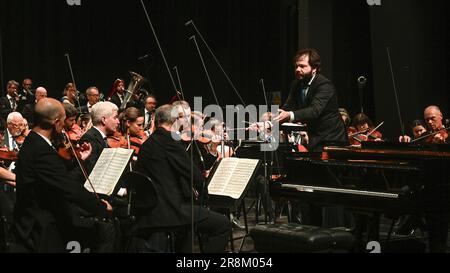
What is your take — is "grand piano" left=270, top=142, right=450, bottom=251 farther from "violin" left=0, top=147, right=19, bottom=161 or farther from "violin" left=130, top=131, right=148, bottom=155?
"violin" left=0, top=147, right=19, bottom=161

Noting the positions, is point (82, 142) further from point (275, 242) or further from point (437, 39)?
point (437, 39)

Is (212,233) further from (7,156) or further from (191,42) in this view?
(191,42)

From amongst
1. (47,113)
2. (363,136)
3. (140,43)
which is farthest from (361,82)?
(140,43)

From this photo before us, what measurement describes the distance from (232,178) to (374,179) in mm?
1229

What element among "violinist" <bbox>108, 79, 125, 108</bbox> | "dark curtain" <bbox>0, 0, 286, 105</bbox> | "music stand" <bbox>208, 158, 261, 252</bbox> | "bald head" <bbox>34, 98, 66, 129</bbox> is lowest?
"music stand" <bbox>208, 158, 261, 252</bbox>

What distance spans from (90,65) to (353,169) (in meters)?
9.76

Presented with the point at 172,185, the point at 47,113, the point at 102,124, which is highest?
the point at 47,113

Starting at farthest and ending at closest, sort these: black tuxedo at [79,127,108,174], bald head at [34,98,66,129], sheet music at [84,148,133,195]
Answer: black tuxedo at [79,127,108,174], sheet music at [84,148,133,195], bald head at [34,98,66,129]

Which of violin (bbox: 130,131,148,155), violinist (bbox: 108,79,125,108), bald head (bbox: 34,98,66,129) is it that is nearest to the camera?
bald head (bbox: 34,98,66,129)

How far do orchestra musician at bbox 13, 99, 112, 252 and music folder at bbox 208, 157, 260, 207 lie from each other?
1267 millimetres

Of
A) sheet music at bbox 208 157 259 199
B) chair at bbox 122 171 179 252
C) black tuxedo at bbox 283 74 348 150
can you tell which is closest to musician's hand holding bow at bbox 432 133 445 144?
black tuxedo at bbox 283 74 348 150

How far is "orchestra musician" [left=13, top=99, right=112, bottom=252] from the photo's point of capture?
3.74 meters

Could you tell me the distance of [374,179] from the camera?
409 cm
